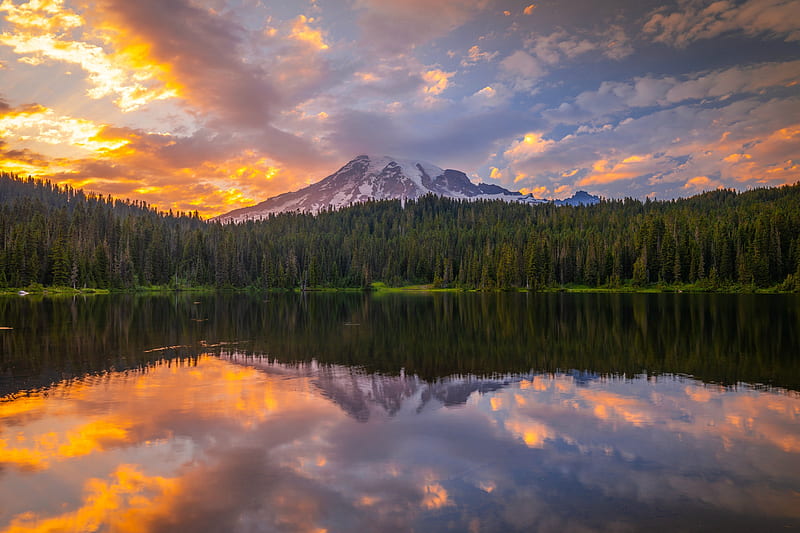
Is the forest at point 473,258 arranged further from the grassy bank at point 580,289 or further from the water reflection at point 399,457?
the water reflection at point 399,457

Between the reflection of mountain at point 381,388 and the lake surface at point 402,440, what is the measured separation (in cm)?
13

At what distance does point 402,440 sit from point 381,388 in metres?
6.09

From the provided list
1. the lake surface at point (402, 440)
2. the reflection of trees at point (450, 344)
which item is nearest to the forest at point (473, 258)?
the reflection of trees at point (450, 344)

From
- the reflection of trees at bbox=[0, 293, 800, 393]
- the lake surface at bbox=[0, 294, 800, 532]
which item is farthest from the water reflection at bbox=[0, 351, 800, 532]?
the reflection of trees at bbox=[0, 293, 800, 393]

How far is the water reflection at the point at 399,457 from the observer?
923 cm

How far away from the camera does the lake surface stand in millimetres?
9359

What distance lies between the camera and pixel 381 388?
774 inches

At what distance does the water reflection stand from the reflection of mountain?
0.14 metres

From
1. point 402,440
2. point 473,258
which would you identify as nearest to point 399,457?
point 402,440

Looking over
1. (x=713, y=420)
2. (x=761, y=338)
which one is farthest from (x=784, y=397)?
(x=761, y=338)

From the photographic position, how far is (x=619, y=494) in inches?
397

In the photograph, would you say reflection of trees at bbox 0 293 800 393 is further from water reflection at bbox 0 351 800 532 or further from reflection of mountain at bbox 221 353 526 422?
water reflection at bbox 0 351 800 532

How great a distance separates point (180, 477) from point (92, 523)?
→ 2.19m

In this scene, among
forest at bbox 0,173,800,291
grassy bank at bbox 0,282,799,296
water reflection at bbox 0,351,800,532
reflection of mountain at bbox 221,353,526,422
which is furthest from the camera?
forest at bbox 0,173,800,291
